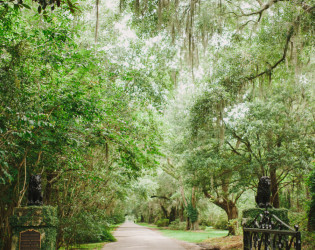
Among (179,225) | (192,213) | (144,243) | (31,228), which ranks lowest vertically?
(179,225)

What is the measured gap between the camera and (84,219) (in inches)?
422

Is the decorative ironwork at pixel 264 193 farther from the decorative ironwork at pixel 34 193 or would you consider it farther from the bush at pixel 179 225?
the bush at pixel 179 225

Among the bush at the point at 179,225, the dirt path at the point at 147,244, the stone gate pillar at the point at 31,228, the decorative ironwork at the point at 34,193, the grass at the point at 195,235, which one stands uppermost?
the decorative ironwork at the point at 34,193

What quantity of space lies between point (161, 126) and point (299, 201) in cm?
1046

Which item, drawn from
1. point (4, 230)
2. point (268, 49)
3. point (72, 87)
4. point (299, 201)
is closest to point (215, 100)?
point (268, 49)

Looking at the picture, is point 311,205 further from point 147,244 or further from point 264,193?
point 147,244

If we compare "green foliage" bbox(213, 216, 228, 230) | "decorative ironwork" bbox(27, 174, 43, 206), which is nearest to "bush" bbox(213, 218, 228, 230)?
"green foliage" bbox(213, 216, 228, 230)

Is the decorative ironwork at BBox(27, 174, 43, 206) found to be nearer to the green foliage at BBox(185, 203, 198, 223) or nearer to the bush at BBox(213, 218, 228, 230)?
the green foliage at BBox(185, 203, 198, 223)

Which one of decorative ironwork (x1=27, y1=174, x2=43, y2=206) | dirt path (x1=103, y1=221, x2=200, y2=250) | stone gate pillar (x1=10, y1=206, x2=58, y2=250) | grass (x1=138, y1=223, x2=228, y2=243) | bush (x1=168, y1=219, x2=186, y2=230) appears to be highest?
decorative ironwork (x1=27, y1=174, x2=43, y2=206)

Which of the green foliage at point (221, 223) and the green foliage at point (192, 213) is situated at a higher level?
the green foliage at point (192, 213)

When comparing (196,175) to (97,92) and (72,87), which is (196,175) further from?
(72,87)

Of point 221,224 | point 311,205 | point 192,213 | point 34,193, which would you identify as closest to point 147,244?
point 311,205

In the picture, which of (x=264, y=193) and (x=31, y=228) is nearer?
(x=31, y=228)

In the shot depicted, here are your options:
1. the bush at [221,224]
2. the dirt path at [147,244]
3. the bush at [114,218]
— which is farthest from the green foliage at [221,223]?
the bush at [114,218]
